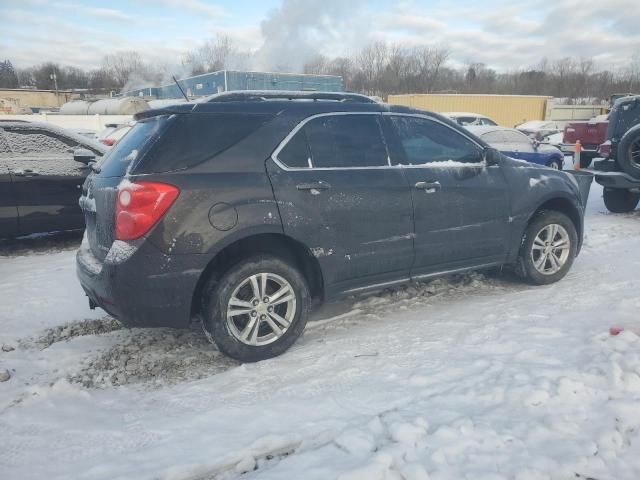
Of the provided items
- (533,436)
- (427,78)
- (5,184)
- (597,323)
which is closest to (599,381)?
(533,436)

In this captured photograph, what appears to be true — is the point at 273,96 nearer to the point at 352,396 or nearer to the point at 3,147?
the point at 352,396

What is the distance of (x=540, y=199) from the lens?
469cm

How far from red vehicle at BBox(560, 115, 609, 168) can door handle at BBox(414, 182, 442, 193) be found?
12.8 metres

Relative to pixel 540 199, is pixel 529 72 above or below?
above

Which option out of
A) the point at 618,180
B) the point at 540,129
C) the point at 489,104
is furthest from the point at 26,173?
the point at 489,104

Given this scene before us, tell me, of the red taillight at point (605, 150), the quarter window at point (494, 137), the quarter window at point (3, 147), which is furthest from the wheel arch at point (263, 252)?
the quarter window at point (494, 137)

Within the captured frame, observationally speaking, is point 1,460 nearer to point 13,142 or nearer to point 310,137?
point 310,137

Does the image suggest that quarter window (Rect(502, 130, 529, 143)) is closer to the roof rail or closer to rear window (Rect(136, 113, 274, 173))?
the roof rail

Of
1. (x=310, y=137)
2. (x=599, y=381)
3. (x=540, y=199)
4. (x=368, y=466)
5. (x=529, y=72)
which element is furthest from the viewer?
(x=529, y=72)

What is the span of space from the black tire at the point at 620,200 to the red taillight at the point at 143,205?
26.7 ft

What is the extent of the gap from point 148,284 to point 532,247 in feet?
11.2

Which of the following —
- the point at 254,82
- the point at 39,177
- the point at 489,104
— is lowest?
the point at 39,177

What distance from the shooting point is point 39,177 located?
20.4 feet

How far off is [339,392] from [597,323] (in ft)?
7.09
